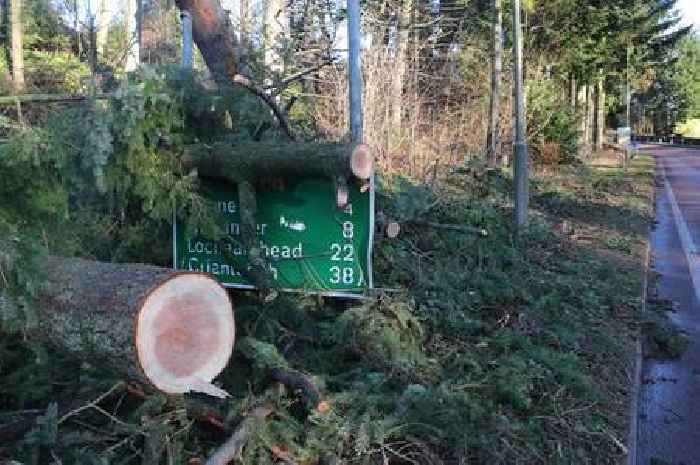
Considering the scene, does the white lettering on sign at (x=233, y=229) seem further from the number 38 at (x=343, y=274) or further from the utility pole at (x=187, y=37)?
the utility pole at (x=187, y=37)

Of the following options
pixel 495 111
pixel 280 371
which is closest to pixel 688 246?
pixel 495 111

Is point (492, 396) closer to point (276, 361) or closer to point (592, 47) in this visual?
point (276, 361)

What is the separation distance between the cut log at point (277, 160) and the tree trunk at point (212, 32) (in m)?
2.62

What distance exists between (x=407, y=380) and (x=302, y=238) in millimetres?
1249

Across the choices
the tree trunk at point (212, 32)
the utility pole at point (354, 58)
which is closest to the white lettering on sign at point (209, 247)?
the utility pole at point (354, 58)

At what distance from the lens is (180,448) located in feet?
11.9

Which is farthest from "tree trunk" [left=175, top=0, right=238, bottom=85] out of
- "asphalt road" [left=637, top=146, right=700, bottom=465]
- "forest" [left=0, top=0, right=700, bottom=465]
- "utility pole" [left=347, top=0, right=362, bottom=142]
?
"asphalt road" [left=637, top=146, right=700, bottom=465]

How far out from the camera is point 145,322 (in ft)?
11.9

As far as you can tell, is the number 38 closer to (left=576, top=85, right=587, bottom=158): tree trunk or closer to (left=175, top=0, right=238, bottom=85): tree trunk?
(left=175, top=0, right=238, bottom=85): tree trunk

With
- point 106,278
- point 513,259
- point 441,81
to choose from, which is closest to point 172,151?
point 106,278

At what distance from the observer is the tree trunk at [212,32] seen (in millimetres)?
7918

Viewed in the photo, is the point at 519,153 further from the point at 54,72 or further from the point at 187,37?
the point at 54,72

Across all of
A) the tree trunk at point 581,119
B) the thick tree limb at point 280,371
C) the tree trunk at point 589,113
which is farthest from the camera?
the tree trunk at point 589,113

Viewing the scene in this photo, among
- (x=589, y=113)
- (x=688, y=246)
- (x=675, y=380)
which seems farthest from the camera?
(x=589, y=113)
